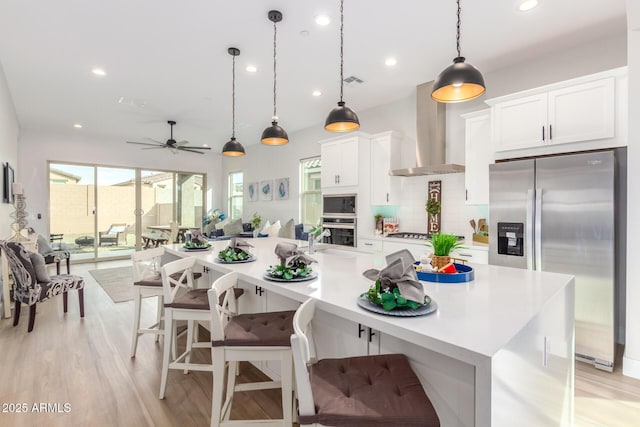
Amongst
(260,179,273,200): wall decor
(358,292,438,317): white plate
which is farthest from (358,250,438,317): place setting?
(260,179,273,200): wall decor

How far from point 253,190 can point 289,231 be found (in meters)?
2.33

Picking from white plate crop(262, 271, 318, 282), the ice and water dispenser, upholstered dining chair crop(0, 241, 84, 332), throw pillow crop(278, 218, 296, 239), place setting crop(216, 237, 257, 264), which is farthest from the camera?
throw pillow crop(278, 218, 296, 239)

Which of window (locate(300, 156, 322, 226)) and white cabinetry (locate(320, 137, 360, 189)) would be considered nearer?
white cabinetry (locate(320, 137, 360, 189))

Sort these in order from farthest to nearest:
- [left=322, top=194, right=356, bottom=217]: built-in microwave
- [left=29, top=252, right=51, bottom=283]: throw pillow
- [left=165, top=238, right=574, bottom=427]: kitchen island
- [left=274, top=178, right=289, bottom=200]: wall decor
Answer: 1. [left=274, top=178, right=289, bottom=200]: wall decor
2. [left=322, top=194, right=356, bottom=217]: built-in microwave
3. [left=29, top=252, right=51, bottom=283]: throw pillow
4. [left=165, top=238, right=574, bottom=427]: kitchen island

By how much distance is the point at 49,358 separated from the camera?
260 centimetres

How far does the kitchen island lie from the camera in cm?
93

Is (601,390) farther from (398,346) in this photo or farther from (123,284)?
(123,284)

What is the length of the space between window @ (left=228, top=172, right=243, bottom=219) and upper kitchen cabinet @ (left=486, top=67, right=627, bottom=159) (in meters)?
6.92

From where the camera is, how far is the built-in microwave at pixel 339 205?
4648 mm

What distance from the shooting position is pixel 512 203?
2969mm

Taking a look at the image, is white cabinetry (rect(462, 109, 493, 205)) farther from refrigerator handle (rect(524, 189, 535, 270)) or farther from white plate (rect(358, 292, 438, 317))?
white plate (rect(358, 292, 438, 317))

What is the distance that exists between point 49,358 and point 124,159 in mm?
6368

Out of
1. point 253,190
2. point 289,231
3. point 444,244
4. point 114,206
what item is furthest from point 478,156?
point 114,206

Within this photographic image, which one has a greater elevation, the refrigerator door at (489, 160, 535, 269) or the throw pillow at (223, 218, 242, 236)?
the refrigerator door at (489, 160, 535, 269)
